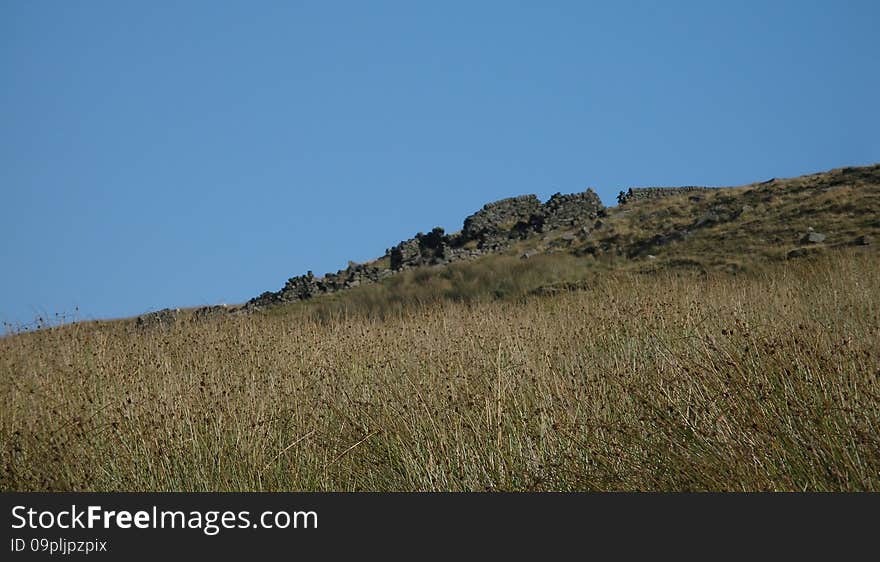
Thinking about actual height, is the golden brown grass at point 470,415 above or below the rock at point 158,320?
below

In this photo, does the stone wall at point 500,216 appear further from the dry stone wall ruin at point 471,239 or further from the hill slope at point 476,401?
the hill slope at point 476,401

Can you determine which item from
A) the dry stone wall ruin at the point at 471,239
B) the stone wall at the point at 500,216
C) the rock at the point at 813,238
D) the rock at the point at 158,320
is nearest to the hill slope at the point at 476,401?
the rock at the point at 158,320

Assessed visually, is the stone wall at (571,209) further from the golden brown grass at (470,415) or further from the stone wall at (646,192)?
the golden brown grass at (470,415)

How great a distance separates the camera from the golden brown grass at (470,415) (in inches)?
172

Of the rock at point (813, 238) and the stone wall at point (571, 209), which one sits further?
the stone wall at point (571, 209)

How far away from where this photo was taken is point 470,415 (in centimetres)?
557

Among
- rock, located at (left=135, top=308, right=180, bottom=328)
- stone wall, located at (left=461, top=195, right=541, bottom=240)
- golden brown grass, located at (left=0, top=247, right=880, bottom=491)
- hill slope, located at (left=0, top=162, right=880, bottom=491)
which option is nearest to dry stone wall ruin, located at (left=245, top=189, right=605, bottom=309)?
stone wall, located at (left=461, top=195, right=541, bottom=240)

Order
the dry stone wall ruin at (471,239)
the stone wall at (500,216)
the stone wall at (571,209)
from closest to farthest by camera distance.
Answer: the dry stone wall ruin at (471,239) → the stone wall at (571,209) → the stone wall at (500,216)

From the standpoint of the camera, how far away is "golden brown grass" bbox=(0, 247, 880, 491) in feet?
Result: 14.4

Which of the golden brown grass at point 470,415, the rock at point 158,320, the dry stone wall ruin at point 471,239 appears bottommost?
the golden brown grass at point 470,415

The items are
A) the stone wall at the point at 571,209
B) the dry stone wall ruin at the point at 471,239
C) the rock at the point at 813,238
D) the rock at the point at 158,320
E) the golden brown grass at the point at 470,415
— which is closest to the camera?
the golden brown grass at the point at 470,415

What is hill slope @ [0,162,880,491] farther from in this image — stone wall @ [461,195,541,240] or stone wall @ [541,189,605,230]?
stone wall @ [461,195,541,240]

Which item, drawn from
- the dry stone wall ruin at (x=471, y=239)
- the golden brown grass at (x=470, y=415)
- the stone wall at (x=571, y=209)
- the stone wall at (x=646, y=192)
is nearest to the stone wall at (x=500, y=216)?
the dry stone wall ruin at (x=471, y=239)

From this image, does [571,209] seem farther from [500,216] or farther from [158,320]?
[158,320]
